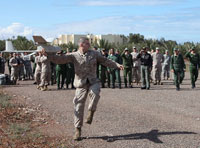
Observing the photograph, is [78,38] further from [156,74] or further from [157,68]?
[156,74]

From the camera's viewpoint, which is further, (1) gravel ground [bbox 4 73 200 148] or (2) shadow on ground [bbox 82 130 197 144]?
(2) shadow on ground [bbox 82 130 197 144]

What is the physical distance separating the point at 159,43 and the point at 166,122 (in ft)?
152

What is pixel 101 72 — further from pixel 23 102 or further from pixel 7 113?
pixel 7 113

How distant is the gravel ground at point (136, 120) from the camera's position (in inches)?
304

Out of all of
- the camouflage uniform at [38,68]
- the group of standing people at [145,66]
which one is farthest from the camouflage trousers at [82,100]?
the camouflage uniform at [38,68]

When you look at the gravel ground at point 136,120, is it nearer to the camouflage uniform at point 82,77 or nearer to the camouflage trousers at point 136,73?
the camouflage uniform at point 82,77

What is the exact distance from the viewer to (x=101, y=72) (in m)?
20.3

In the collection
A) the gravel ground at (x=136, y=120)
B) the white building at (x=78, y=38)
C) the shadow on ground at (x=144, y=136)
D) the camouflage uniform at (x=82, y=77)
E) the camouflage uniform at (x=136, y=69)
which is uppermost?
the white building at (x=78, y=38)

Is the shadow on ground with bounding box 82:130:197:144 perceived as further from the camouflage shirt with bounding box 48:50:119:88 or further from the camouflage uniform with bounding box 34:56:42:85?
the camouflage uniform with bounding box 34:56:42:85

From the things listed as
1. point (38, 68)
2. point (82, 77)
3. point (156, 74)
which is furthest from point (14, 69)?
point (82, 77)

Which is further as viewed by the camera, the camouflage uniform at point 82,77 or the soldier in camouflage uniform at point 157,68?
the soldier in camouflage uniform at point 157,68

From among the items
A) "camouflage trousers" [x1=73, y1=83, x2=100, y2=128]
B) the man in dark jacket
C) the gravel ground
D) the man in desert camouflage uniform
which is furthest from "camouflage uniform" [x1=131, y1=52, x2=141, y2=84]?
"camouflage trousers" [x1=73, y1=83, x2=100, y2=128]

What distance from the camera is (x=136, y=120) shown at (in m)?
10.1

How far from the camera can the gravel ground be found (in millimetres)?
7719
